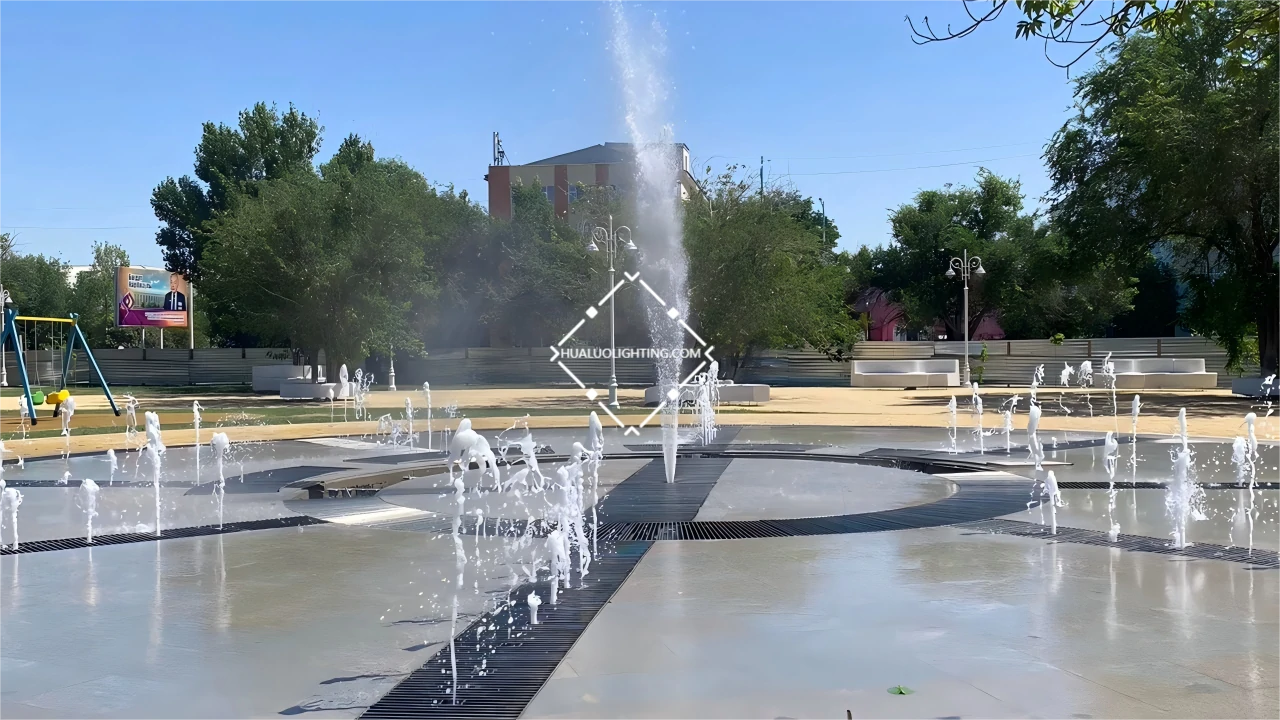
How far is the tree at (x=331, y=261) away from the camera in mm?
33094

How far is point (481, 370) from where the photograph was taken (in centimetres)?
5316

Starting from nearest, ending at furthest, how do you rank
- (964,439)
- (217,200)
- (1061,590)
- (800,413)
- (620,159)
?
(1061,590) → (964,439) → (800,413) → (217,200) → (620,159)

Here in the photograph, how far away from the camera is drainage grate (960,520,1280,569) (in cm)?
721

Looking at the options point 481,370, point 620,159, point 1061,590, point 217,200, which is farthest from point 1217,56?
point 217,200

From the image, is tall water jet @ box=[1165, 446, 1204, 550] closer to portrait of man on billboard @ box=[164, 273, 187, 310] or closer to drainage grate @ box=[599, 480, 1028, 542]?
drainage grate @ box=[599, 480, 1028, 542]

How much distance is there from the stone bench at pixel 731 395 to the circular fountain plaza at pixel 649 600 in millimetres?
18436

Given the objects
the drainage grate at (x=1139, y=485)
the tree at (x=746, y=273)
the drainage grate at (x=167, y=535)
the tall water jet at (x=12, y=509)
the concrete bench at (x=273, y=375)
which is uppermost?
the tree at (x=746, y=273)

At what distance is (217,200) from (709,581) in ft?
172

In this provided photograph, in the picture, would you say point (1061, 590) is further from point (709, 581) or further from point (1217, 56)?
point (1217, 56)

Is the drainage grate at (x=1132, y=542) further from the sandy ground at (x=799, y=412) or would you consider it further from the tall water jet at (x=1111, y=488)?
the sandy ground at (x=799, y=412)

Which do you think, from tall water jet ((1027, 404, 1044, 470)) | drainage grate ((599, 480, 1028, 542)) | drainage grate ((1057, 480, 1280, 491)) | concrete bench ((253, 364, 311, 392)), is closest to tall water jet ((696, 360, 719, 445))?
tall water jet ((1027, 404, 1044, 470))

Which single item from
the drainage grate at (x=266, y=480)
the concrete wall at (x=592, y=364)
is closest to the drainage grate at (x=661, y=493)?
the drainage grate at (x=266, y=480)

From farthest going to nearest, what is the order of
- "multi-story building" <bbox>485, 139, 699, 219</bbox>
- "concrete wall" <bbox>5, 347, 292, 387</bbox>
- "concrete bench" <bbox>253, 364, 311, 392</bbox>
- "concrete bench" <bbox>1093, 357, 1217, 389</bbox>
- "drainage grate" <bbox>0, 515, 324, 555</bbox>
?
"multi-story building" <bbox>485, 139, 699, 219</bbox> → "concrete wall" <bbox>5, 347, 292, 387</bbox> → "concrete bench" <bbox>253, 364, 311, 392</bbox> → "concrete bench" <bbox>1093, 357, 1217, 389</bbox> → "drainage grate" <bbox>0, 515, 324, 555</bbox>

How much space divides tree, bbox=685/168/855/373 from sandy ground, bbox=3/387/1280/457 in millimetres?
2562
